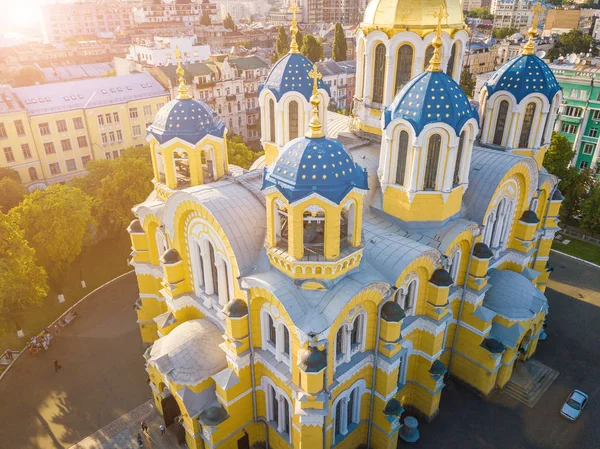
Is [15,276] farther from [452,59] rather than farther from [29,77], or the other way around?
[29,77]

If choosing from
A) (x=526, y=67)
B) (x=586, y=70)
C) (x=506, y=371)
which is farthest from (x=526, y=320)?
(x=586, y=70)

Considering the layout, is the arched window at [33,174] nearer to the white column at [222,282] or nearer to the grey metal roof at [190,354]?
the grey metal roof at [190,354]

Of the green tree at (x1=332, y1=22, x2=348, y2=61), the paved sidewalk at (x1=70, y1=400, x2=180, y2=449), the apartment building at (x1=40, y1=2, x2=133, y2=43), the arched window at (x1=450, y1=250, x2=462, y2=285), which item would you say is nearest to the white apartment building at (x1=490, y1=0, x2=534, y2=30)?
the green tree at (x1=332, y1=22, x2=348, y2=61)

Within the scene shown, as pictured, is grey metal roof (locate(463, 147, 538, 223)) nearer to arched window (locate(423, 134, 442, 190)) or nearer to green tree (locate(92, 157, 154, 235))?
arched window (locate(423, 134, 442, 190))

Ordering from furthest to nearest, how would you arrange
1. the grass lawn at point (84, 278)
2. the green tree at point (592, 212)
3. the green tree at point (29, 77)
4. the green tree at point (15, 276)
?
the green tree at point (29, 77), the green tree at point (592, 212), the grass lawn at point (84, 278), the green tree at point (15, 276)

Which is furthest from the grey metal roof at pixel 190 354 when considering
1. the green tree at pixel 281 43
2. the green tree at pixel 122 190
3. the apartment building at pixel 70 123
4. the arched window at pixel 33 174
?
the green tree at pixel 281 43

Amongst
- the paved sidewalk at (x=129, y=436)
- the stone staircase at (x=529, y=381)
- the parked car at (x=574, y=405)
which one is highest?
the parked car at (x=574, y=405)

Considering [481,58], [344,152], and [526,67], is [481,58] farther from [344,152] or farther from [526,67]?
[344,152]
